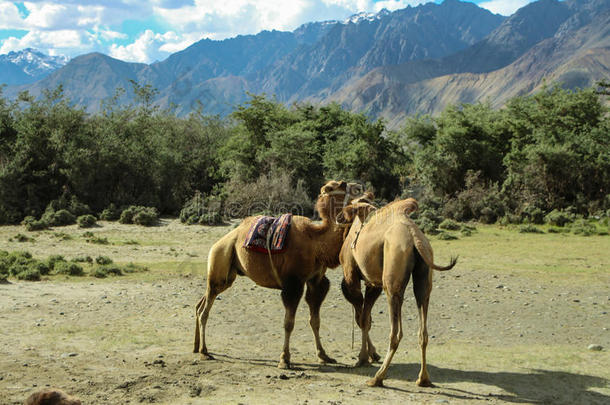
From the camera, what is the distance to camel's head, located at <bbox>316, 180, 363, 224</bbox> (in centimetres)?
655

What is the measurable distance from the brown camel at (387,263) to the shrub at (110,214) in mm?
17300

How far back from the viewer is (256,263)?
6.75 meters

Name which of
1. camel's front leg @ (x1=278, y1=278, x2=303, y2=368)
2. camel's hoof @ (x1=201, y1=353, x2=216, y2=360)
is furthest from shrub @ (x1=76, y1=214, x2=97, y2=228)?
camel's front leg @ (x1=278, y1=278, x2=303, y2=368)

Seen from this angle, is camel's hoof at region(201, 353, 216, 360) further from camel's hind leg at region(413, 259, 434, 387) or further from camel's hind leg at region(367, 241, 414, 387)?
camel's hind leg at region(413, 259, 434, 387)

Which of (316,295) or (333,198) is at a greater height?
(333,198)

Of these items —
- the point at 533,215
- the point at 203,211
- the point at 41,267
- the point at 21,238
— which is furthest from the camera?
the point at 203,211

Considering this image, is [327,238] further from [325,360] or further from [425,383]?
[425,383]

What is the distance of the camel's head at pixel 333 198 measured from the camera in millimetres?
6547

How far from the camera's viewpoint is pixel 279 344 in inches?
293

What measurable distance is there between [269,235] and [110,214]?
16945 mm

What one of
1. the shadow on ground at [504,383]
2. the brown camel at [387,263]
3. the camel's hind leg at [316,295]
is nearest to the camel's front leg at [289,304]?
the shadow on ground at [504,383]

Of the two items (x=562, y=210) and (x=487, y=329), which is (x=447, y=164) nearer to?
(x=562, y=210)

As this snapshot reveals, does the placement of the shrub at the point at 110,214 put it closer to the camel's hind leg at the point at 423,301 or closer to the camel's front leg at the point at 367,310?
the camel's front leg at the point at 367,310

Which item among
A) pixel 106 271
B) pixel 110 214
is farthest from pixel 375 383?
pixel 110 214
